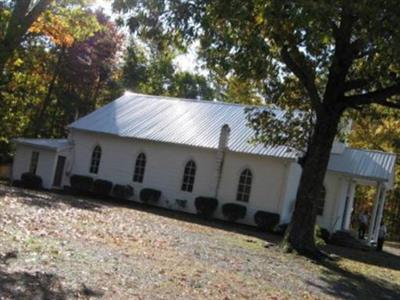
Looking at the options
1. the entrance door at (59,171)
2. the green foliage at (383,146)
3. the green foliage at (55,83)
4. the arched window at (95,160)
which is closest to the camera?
the entrance door at (59,171)

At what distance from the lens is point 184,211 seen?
3300 centimetres

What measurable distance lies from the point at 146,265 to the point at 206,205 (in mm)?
18590

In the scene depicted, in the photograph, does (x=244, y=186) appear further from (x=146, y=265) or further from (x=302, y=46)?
(x=146, y=265)

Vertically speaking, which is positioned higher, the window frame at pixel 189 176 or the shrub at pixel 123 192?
the window frame at pixel 189 176

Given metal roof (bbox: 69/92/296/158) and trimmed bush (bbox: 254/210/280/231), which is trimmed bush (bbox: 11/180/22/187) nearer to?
metal roof (bbox: 69/92/296/158)

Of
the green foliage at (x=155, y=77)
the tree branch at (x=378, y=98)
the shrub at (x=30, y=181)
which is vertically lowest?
the shrub at (x=30, y=181)

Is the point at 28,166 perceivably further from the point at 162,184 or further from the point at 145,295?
the point at 145,295

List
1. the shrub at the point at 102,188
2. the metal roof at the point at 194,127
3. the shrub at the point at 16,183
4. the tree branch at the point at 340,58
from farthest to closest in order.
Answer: the shrub at the point at 16,183 < the shrub at the point at 102,188 < the metal roof at the point at 194,127 < the tree branch at the point at 340,58

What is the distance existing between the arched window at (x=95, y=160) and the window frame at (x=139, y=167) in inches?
109

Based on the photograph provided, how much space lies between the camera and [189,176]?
3341 cm

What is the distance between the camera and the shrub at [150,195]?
33625 mm

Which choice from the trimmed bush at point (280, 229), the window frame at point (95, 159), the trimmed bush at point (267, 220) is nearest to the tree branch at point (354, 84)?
the trimmed bush at point (280, 229)

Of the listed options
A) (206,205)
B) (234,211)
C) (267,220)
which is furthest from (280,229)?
(206,205)

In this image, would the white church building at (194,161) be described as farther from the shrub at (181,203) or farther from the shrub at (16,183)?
the shrub at (16,183)
